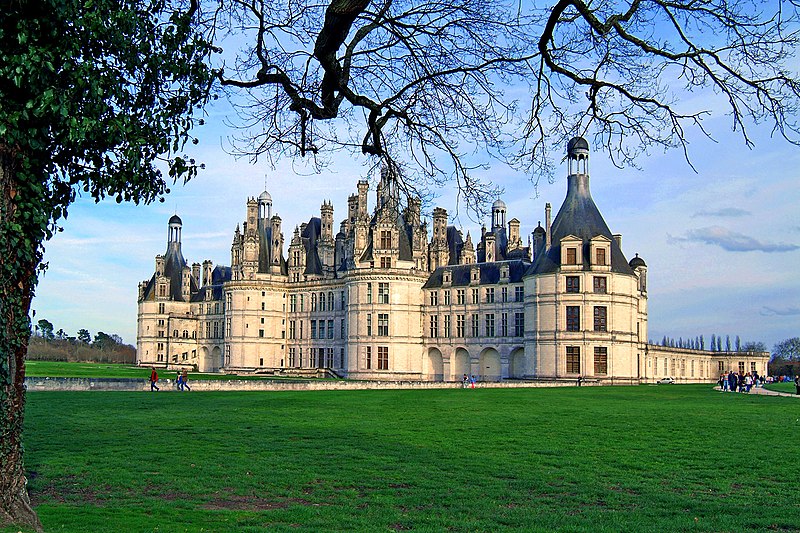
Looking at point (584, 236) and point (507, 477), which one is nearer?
point (507, 477)

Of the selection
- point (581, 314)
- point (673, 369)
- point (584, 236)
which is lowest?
point (673, 369)

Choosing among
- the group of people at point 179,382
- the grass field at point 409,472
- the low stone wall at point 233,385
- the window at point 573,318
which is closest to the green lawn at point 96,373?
the low stone wall at point 233,385

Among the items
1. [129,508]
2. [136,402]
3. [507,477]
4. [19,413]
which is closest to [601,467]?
[507,477]

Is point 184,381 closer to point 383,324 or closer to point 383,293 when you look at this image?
point 383,324

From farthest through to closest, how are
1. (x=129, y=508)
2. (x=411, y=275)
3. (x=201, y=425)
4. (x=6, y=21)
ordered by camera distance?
(x=411, y=275), (x=201, y=425), (x=129, y=508), (x=6, y=21)

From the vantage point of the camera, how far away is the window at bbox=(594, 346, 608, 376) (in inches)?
2422

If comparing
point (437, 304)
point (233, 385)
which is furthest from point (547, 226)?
point (233, 385)

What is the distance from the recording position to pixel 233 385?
45.8 m

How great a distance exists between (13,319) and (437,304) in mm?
67226

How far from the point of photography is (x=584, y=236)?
62.2 m

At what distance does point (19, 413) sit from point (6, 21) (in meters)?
4.55

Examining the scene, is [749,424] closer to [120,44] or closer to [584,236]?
[120,44]

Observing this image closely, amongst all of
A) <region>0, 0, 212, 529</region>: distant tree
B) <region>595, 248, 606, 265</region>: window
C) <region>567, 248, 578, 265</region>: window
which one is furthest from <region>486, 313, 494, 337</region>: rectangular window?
<region>0, 0, 212, 529</region>: distant tree

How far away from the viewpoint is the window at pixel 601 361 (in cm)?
6153
